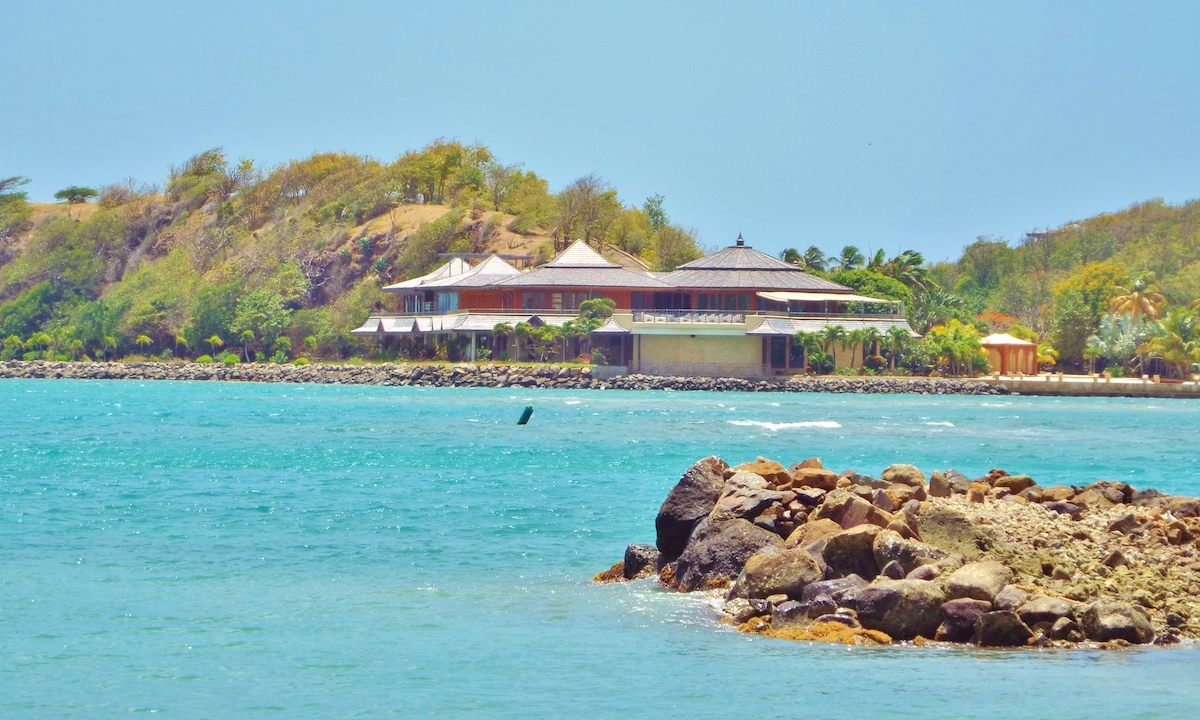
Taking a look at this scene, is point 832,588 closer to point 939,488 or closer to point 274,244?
point 939,488

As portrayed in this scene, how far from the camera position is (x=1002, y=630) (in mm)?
12227

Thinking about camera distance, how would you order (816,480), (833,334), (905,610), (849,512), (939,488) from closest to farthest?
(905,610) < (849,512) < (816,480) < (939,488) < (833,334)

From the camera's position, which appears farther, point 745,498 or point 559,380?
point 559,380

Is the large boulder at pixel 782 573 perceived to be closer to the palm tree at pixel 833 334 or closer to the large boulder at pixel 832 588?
the large boulder at pixel 832 588

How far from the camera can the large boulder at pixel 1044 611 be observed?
12344 mm

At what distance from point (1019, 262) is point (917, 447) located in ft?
252

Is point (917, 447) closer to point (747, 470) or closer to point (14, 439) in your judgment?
point (747, 470)

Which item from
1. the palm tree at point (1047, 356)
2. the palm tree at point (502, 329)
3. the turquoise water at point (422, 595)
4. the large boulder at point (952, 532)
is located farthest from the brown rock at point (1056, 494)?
the palm tree at point (1047, 356)

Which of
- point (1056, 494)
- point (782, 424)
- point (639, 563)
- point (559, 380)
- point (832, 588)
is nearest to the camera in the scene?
point (832, 588)

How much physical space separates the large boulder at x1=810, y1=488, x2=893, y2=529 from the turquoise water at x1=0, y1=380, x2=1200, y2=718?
77.0 inches

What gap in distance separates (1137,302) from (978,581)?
6029 cm

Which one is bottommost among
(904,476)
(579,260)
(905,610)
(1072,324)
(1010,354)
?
(905,610)

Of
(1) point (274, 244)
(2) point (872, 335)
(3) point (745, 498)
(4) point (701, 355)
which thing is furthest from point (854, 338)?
(3) point (745, 498)

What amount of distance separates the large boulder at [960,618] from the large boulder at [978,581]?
8 cm
